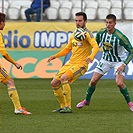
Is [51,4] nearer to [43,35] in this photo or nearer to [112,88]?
[43,35]

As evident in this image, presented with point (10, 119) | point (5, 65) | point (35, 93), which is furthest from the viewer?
point (5, 65)

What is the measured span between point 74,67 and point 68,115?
1.07m

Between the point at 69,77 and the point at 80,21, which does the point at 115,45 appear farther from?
the point at 69,77

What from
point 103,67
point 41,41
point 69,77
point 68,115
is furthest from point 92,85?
point 41,41

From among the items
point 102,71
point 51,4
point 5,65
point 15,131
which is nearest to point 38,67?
point 5,65

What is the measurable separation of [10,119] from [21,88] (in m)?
6.59

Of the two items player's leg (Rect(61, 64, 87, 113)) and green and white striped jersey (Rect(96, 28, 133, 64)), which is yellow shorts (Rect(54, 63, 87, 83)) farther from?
green and white striped jersey (Rect(96, 28, 133, 64))

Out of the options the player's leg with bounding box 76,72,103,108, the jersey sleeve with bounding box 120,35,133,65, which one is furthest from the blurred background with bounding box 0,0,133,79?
the jersey sleeve with bounding box 120,35,133,65

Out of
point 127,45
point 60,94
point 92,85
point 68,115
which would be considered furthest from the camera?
point 92,85

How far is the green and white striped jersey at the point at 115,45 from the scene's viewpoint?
11594 mm

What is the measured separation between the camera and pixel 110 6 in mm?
22250

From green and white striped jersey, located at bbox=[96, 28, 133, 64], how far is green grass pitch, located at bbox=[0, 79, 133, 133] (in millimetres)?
995

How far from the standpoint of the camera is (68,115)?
1084cm

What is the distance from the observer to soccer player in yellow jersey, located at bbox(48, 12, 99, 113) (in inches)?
445
